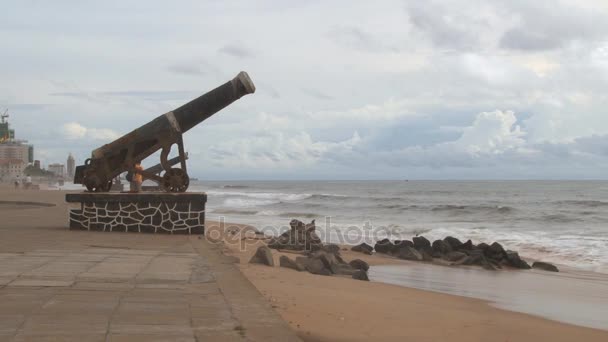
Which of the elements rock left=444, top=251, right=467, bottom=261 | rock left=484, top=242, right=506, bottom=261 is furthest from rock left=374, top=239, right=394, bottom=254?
rock left=484, top=242, right=506, bottom=261

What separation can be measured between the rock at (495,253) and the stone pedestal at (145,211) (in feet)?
22.2

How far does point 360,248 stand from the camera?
16.3m

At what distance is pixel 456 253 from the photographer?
1571 centimetres

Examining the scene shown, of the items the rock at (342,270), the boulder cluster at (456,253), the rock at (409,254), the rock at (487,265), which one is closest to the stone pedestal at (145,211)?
the rock at (342,270)

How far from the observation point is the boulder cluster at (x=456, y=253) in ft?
48.6

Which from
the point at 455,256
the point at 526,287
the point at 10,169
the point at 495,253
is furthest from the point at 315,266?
the point at 10,169

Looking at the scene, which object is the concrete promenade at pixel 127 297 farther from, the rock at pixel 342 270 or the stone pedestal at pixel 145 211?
the stone pedestal at pixel 145 211

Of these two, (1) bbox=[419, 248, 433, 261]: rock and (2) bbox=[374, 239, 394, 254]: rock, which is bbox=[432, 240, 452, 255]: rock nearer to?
(1) bbox=[419, 248, 433, 261]: rock

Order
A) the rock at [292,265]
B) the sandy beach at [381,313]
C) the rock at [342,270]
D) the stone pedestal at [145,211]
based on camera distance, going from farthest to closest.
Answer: the stone pedestal at [145,211] → the rock at [342,270] → the rock at [292,265] → the sandy beach at [381,313]

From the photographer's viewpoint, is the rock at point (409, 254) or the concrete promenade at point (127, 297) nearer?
the concrete promenade at point (127, 297)

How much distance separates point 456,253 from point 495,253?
910mm

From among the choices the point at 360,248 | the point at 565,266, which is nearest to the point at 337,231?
the point at 360,248

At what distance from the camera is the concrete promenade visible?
4.57 m

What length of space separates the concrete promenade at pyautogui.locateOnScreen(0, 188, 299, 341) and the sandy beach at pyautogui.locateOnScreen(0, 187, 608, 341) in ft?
1.33
